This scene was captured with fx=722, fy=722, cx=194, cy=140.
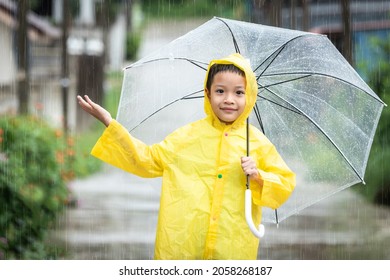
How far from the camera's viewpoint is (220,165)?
10.8 feet

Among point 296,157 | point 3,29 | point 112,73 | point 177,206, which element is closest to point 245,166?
point 177,206

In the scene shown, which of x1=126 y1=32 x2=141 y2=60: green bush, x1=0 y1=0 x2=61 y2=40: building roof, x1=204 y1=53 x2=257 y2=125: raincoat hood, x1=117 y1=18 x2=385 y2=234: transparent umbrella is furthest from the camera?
x1=126 y1=32 x2=141 y2=60: green bush

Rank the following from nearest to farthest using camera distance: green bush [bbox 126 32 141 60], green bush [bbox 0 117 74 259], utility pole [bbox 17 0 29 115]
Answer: green bush [bbox 0 117 74 259] < utility pole [bbox 17 0 29 115] < green bush [bbox 126 32 141 60]

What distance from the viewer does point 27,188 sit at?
18.7 feet

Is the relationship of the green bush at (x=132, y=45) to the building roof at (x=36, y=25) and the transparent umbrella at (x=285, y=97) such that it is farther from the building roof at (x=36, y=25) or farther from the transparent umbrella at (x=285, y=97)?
the transparent umbrella at (x=285, y=97)

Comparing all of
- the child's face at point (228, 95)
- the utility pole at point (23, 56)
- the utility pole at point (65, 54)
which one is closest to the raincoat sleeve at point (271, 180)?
the child's face at point (228, 95)

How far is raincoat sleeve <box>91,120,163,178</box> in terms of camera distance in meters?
3.27

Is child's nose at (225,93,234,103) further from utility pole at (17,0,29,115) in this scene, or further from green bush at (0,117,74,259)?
utility pole at (17,0,29,115)

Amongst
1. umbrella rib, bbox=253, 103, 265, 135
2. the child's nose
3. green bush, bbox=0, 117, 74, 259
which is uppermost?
the child's nose

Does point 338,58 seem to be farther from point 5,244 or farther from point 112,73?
point 112,73

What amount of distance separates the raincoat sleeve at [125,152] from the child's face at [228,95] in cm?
35

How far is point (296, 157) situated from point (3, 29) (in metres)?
7.71

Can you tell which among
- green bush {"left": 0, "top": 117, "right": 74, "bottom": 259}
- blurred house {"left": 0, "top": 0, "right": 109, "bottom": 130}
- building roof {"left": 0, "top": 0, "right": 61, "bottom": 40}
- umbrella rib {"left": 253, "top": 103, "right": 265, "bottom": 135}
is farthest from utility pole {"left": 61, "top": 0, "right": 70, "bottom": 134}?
umbrella rib {"left": 253, "top": 103, "right": 265, "bottom": 135}

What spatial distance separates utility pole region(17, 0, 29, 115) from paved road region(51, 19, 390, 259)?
120 cm
